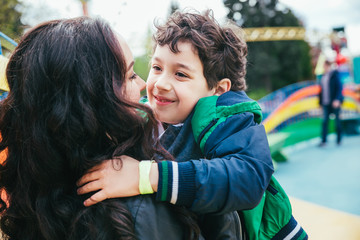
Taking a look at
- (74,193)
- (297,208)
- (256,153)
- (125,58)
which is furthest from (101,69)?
(297,208)

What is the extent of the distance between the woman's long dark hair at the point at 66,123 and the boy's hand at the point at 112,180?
0.08 ft

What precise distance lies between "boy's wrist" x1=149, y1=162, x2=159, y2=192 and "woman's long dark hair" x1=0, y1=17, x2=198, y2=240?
10 centimetres

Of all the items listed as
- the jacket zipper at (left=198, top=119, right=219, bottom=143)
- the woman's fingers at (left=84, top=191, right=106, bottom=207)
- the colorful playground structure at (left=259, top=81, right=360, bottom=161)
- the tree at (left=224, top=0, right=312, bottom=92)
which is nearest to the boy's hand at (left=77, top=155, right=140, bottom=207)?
the woman's fingers at (left=84, top=191, right=106, bottom=207)

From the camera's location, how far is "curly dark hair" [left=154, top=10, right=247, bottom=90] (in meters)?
1.56

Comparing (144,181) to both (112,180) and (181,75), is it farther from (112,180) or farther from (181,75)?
(181,75)

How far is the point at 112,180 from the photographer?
0.99 meters

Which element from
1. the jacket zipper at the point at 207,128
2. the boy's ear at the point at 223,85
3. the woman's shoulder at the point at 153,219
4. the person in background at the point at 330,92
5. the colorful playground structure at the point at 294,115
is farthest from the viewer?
the colorful playground structure at the point at 294,115

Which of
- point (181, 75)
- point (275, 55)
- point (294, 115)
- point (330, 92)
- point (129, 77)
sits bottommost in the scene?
point (275, 55)

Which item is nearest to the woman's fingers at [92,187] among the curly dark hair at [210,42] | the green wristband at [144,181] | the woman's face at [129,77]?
the green wristband at [144,181]

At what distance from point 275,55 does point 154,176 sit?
25934 millimetres

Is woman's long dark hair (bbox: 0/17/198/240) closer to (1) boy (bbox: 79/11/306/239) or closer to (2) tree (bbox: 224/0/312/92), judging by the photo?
(1) boy (bbox: 79/11/306/239)

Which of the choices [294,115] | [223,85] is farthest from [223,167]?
[294,115]

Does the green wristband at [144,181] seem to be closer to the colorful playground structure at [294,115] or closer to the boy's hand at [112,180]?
the boy's hand at [112,180]

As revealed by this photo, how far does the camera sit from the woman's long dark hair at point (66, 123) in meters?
0.93
